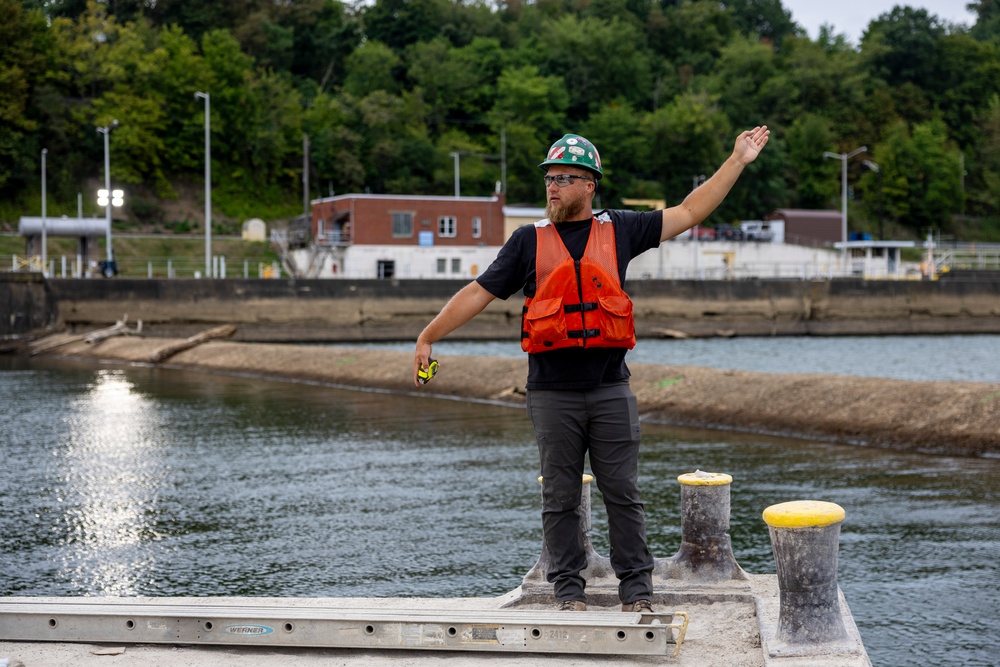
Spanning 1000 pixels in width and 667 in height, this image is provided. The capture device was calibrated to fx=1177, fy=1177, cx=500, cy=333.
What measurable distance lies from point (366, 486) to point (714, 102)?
102 m

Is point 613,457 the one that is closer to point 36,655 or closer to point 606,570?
point 606,570

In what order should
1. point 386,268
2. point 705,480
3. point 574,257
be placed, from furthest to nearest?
point 386,268, point 705,480, point 574,257

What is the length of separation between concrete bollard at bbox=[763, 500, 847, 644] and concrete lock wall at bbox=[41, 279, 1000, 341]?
43200 mm

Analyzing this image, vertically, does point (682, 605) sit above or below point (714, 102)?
below

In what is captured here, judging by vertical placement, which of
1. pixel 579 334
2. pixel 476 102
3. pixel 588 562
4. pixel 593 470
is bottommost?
pixel 588 562

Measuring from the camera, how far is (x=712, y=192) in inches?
214

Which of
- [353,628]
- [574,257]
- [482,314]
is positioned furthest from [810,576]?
[482,314]

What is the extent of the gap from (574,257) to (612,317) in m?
0.35

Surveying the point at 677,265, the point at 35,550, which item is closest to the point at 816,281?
the point at 677,265

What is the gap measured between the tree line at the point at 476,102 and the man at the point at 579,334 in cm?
7715

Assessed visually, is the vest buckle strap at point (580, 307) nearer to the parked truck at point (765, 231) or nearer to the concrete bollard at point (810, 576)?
the concrete bollard at point (810, 576)

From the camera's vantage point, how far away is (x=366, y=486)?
12.6 metres

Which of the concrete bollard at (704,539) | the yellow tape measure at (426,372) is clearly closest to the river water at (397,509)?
the concrete bollard at (704,539)

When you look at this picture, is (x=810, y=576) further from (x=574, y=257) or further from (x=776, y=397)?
(x=776, y=397)
